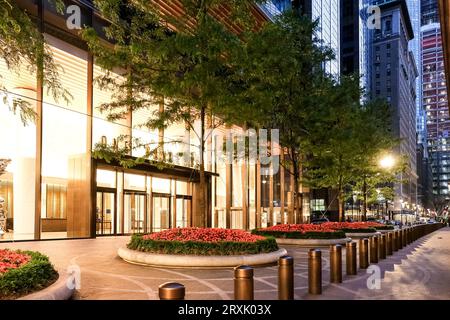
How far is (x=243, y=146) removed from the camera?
69.4ft

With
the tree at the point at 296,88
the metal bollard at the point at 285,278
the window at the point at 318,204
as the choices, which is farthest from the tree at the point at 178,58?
the window at the point at 318,204

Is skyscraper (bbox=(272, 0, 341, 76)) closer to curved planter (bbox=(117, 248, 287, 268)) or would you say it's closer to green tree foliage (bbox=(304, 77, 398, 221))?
green tree foliage (bbox=(304, 77, 398, 221))

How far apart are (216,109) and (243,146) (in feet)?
22.1

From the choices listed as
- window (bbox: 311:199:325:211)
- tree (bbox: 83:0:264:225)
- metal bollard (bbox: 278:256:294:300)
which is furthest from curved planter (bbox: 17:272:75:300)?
window (bbox: 311:199:325:211)

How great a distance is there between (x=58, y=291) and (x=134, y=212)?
22878 millimetres

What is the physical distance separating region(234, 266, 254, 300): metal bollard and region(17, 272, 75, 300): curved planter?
9.25ft

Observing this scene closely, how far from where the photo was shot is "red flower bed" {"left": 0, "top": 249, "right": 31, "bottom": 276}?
23.3ft

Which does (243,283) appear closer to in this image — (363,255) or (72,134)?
(363,255)

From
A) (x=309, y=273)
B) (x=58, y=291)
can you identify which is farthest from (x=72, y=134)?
(x=309, y=273)

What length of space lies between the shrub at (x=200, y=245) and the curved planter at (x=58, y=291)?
4359 mm

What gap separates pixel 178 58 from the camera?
14.4m

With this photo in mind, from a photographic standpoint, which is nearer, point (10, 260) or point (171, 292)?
point (171, 292)

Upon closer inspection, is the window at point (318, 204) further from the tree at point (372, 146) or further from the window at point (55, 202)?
the window at point (55, 202)

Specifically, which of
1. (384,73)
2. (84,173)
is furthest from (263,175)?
(384,73)
